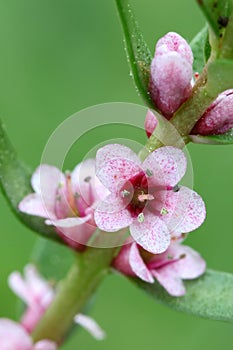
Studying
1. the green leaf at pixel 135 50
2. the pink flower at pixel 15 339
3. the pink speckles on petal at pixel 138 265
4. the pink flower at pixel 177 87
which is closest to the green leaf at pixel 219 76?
the pink flower at pixel 177 87

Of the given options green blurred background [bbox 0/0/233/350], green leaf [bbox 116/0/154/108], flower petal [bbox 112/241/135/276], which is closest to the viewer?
green leaf [bbox 116/0/154/108]

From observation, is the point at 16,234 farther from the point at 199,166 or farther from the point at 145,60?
the point at 145,60

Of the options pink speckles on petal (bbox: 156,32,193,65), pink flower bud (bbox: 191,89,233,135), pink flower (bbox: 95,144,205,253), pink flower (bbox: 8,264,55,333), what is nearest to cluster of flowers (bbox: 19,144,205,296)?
pink flower (bbox: 95,144,205,253)

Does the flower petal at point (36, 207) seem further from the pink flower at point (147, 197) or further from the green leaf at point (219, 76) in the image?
the green leaf at point (219, 76)

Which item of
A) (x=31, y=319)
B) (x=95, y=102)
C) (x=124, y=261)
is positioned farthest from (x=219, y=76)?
(x=95, y=102)

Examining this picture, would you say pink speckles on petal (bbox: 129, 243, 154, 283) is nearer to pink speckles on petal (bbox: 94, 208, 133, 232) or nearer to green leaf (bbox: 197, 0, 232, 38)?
pink speckles on petal (bbox: 94, 208, 133, 232)

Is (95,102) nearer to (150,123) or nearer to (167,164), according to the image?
(150,123)

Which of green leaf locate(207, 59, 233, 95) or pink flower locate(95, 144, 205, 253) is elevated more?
green leaf locate(207, 59, 233, 95)
